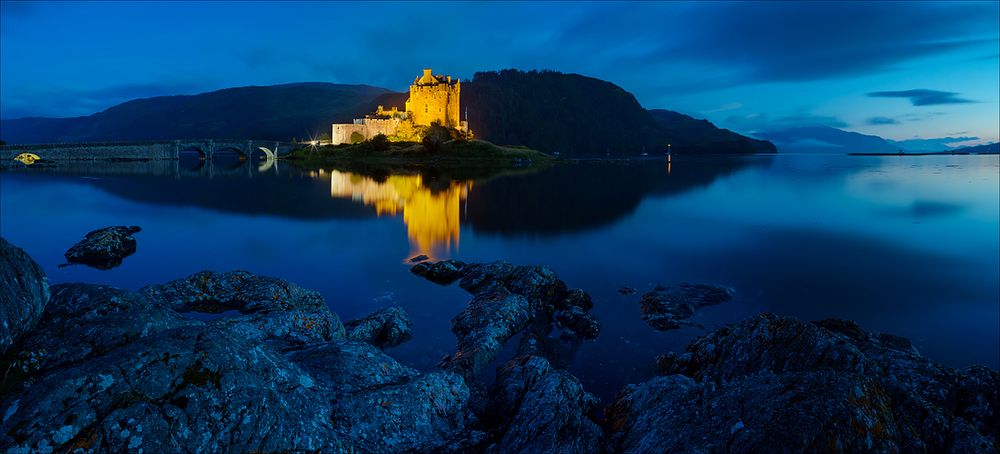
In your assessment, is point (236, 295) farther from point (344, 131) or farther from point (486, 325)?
point (344, 131)

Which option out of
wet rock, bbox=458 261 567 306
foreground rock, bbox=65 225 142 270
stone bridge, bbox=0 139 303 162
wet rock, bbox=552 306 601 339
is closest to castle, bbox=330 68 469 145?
stone bridge, bbox=0 139 303 162

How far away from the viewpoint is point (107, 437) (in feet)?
16.1

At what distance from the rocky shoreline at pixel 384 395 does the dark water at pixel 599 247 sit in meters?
2.95

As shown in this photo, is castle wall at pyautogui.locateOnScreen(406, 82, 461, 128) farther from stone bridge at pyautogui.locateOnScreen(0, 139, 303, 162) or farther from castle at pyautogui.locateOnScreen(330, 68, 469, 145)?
stone bridge at pyautogui.locateOnScreen(0, 139, 303, 162)

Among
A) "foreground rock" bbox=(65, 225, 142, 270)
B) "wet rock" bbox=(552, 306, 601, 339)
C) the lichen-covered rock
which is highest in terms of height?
the lichen-covered rock

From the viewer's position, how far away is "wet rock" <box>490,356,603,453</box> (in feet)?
24.3

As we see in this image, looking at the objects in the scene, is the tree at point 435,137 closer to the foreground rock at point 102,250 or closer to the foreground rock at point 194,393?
the foreground rock at point 102,250

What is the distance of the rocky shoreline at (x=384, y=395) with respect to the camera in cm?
522

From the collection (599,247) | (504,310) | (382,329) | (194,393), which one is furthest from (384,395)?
(599,247)

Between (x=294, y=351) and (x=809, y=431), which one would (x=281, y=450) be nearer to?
(x=294, y=351)

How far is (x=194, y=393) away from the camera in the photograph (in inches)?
215

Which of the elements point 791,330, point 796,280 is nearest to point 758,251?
point 796,280

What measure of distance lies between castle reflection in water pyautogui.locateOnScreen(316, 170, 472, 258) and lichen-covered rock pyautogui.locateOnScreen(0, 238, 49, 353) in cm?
1840

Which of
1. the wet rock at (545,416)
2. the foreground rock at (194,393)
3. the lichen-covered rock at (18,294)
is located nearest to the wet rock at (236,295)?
the foreground rock at (194,393)
